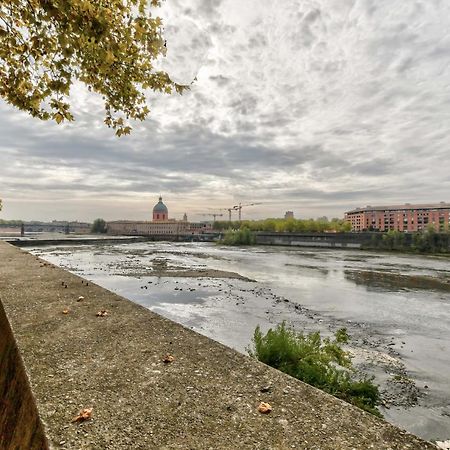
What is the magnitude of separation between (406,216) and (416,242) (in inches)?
3960

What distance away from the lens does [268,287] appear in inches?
830

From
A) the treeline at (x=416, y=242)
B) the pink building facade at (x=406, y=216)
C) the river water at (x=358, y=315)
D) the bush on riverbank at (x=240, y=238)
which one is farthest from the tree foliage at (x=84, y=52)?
the pink building facade at (x=406, y=216)

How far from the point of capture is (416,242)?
228 feet

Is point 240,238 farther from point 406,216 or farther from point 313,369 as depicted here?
point 406,216

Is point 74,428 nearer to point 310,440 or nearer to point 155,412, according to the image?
Result: point 155,412

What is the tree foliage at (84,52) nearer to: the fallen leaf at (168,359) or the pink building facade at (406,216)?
the fallen leaf at (168,359)

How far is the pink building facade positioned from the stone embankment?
14889 centimetres

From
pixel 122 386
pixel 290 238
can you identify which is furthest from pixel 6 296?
pixel 290 238

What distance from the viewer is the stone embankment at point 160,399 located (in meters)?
2.96

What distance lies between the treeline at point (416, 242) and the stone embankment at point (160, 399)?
74770 mm

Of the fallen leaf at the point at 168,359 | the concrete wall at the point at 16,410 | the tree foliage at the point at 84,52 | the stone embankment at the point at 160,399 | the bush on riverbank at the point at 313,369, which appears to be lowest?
the bush on riverbank at the point at 313,369

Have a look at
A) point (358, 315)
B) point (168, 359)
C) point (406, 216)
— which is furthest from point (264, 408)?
point (406, 216)

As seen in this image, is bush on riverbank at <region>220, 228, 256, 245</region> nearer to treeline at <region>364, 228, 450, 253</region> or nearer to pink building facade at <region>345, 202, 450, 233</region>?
treeline at <region>364, 228, 450, 253</region>

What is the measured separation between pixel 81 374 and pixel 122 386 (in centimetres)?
70
